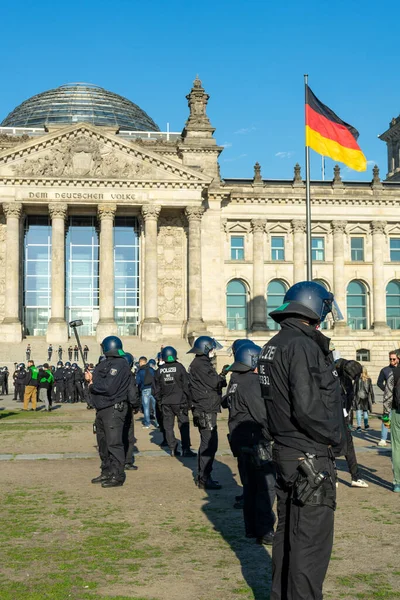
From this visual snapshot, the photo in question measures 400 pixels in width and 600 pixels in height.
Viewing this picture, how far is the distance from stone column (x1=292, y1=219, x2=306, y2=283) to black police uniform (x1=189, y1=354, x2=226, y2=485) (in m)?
48.3

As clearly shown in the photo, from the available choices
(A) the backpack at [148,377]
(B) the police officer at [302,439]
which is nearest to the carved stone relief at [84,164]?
(A) the backpack at [148,377]

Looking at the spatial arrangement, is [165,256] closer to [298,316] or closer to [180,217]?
[180,217]

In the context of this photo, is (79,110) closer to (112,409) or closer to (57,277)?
(57,277)

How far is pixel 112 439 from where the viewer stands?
40.9 feet

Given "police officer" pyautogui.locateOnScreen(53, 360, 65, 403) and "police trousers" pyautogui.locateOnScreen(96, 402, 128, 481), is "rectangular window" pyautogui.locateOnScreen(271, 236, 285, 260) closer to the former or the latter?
"police officer" pyautogui.locateOnScreen(53, 360, 65, 403)

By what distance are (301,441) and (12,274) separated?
49817mm

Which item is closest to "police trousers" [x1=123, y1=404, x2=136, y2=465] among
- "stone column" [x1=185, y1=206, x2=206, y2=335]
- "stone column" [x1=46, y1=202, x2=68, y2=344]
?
"stone column" [x1=46, y1=202, x2=68, y2=344]

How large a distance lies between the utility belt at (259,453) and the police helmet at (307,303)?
350 centimetres

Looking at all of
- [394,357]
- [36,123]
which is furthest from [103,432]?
[36,123]

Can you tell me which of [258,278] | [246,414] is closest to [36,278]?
[258,278]

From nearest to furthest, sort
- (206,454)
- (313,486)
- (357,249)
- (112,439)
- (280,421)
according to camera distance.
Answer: (313,486)
(280,421)
(206,454)
(112,439)
(357,249)

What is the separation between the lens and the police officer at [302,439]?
17.7ft

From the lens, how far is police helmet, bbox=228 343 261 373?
10.1 meters

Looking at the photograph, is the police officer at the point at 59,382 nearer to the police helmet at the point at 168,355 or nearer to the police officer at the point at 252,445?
the police helmet at the point at 168,355
